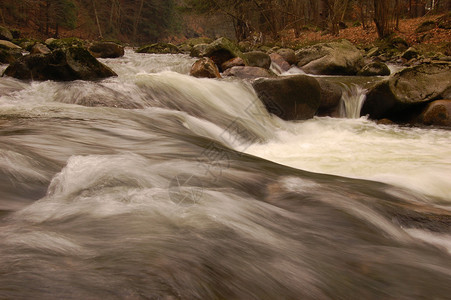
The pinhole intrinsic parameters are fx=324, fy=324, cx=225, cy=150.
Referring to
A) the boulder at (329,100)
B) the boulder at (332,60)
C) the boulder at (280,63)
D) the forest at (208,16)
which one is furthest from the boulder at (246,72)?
the forest at (208,16)

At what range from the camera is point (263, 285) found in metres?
1.73

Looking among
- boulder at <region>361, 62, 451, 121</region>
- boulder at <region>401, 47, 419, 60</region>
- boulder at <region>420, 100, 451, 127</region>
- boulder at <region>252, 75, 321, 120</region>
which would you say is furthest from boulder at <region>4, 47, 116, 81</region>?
boulder at <region>401, 47, 419, 60</region>

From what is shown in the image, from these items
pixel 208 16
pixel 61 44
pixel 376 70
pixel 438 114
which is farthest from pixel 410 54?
pixel 208 16

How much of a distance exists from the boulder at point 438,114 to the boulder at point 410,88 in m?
0.19

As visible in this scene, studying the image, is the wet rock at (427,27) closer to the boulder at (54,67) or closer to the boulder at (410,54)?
the boulder at (410,54)

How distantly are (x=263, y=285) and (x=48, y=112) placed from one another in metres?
4.37

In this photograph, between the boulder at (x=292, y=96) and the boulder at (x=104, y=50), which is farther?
the boulder at (x=104, y=50)

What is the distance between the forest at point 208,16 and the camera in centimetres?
1836

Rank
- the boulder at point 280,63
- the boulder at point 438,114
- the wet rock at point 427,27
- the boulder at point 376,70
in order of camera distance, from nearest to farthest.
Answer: the boulder at point 438,114
the boulder at point 376,70
the boulder at point 280,63
the wet rock at point 427,27

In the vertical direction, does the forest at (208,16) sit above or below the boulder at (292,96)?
above

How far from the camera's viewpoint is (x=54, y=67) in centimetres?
630

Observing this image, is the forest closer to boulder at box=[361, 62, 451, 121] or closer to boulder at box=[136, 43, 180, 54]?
boulder at box=[136, 43, 180, 54]

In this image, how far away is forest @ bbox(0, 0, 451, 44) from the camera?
18.4 metres

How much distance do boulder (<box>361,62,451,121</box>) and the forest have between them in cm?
753
